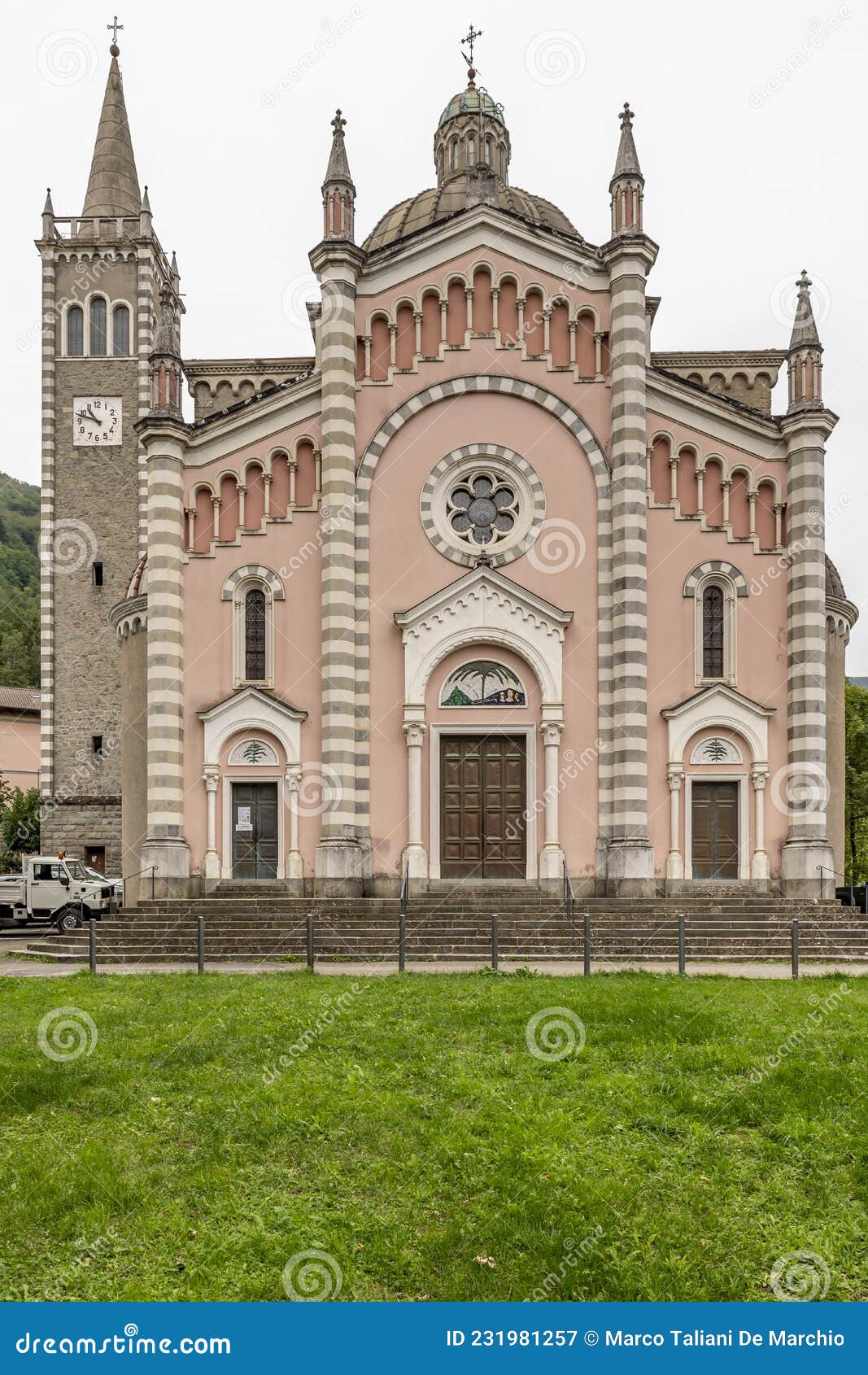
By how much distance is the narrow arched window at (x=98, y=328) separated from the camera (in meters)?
41.1

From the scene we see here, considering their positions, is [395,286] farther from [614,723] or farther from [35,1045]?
[35,1045]

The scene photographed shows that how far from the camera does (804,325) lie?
2492 cm

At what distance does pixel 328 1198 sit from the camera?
767 centimetres

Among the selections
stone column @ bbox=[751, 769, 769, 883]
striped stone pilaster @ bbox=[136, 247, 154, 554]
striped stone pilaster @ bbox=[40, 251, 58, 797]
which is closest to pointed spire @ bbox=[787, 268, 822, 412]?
stone column @ bbox=[751, 769, 769, 883]

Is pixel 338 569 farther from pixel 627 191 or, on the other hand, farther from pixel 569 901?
pixel 627 191

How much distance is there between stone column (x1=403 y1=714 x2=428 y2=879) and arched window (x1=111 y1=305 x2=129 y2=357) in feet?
79.6

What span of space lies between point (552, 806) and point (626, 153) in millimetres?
15003

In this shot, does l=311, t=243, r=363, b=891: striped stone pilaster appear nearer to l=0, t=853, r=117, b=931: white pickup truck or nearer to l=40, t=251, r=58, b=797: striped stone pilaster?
l=0, t=853, r=117, b=931: white pickup truck

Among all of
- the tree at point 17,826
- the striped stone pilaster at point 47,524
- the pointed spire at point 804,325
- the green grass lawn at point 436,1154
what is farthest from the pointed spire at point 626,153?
the tree at point 17,826

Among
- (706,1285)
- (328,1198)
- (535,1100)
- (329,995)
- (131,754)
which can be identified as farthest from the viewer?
(131,754)

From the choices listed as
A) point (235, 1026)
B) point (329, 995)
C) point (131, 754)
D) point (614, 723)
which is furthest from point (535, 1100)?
point (131, 754)

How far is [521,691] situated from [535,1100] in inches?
611

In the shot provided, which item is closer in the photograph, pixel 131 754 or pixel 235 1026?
pixel 235 1026

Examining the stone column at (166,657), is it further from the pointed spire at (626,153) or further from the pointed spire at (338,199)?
the pointed spire at (626,153)
